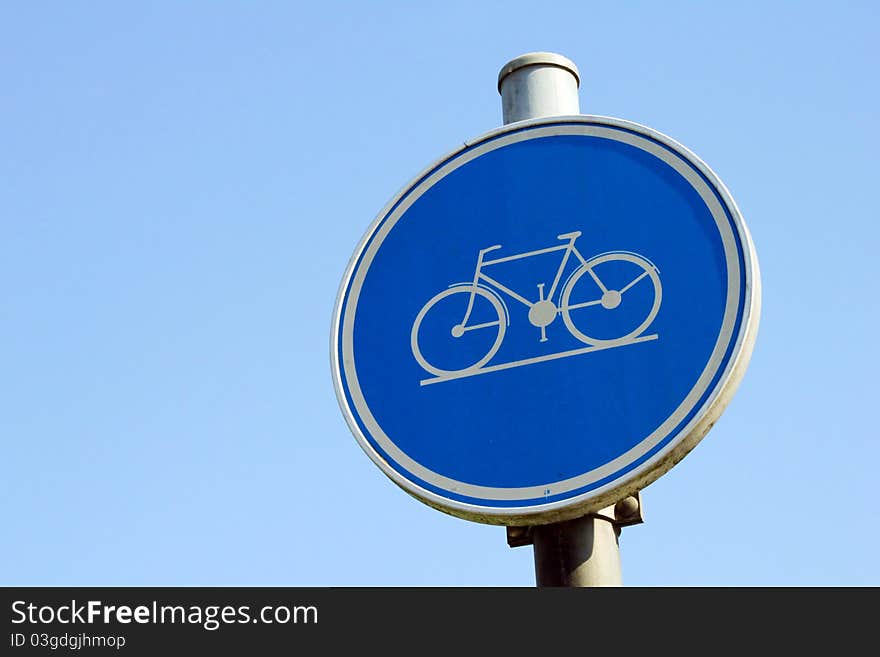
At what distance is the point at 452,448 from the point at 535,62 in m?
1.15

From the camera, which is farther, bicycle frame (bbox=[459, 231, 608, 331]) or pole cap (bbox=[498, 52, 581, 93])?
pole cap (bbox=[498, 52, 581, 93])

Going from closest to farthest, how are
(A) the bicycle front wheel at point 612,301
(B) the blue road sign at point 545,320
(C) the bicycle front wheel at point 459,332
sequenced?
(B) the blue road sign at point 545,320 < (A) the bicycle front wheel at point 612,301 < (C) the bicycle front wheel at point 459,332

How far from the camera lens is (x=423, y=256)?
352cm

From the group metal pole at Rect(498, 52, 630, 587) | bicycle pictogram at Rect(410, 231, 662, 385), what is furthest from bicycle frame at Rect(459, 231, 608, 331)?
metal pole at Rect(498, 52, 630, 587)

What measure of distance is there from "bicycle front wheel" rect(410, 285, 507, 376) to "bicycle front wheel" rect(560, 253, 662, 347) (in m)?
0.18

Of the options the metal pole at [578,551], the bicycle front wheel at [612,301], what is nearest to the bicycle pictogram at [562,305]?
the bicycle front wheel at [612,301]

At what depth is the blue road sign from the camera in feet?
10.0

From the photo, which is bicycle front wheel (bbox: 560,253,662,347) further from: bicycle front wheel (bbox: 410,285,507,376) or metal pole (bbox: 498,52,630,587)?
metal pole (bbox: 498,52,630,587)

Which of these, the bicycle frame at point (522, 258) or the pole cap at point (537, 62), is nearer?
the bicycle frame at point (522, 258)

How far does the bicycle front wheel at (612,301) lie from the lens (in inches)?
125

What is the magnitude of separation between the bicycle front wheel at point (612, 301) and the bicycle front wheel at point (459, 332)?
0.18 m

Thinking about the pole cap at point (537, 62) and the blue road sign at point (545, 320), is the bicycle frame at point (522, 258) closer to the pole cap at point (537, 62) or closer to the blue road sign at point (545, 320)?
the blue road sign at point (545, 320)
